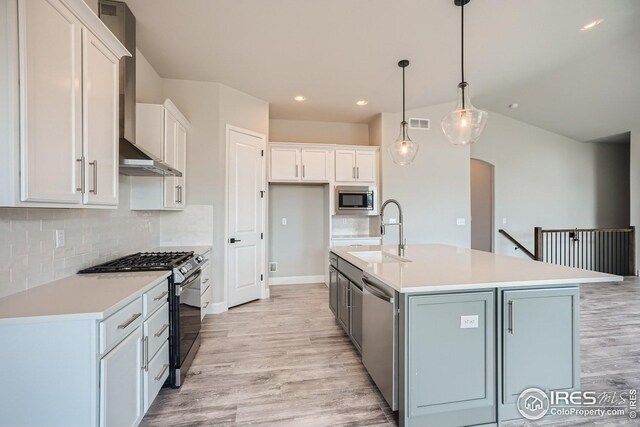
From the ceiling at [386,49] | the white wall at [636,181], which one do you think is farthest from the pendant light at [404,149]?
the white wall at [636,181]

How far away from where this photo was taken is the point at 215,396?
206 cm

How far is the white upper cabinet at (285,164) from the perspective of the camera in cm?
475

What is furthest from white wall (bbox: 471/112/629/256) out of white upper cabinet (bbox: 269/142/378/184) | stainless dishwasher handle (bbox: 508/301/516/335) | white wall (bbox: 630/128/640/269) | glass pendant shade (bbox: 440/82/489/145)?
stainless dishwasher handle (bbox: 508/301/516/335)

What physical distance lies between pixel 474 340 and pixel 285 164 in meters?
3.76

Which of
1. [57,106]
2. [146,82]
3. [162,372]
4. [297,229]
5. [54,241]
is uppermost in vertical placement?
[146,82]

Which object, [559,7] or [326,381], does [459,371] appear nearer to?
[326,381]

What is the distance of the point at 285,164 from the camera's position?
4770 millimetres

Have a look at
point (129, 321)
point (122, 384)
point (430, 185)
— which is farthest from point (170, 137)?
point (430, 185)

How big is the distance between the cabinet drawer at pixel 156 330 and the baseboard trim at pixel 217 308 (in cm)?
174

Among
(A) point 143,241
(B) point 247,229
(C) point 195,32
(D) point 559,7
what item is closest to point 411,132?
(D) point 559,7

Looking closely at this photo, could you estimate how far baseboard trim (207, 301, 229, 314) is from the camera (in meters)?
3.71

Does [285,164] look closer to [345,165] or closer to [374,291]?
[345,165]

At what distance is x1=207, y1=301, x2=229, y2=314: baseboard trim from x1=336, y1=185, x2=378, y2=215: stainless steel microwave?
2281mm

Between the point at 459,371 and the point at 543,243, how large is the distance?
5.82 meters
